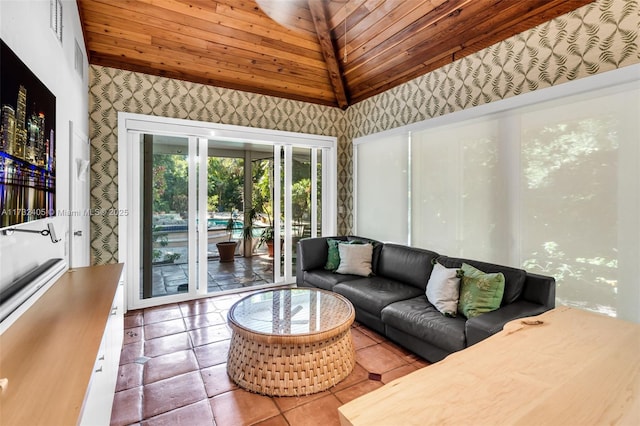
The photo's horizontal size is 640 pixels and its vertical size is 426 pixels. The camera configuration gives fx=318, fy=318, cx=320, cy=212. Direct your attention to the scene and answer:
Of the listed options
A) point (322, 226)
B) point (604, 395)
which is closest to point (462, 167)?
point (322, 226)

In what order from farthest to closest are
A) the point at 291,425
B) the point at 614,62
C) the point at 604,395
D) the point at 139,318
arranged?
the point at 139,318 → the point at 614,62 → the point at 291,425 → the point at 604,395

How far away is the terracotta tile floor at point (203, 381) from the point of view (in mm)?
2006

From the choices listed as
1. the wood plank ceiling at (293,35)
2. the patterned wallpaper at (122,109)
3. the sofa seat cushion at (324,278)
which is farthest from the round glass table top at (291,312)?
the wood plank ceiling at (293,35)

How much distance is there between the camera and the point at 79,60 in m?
3.05

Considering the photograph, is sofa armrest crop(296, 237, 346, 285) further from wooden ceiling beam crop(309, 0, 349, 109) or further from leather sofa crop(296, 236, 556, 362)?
wooden ceiling beam crop(309, 0, 349, 109)

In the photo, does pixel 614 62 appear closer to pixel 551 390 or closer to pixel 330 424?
pixel 551 390

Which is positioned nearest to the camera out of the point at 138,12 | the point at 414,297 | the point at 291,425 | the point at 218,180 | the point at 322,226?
the point at 291,425

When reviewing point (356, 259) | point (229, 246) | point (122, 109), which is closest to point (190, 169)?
point (122, 109)

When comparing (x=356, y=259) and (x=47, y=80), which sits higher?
(x=47, y=80)

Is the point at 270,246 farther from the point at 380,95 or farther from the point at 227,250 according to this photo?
the point at 380,95

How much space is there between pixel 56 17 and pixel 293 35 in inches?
101

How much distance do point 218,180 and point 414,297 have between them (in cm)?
297

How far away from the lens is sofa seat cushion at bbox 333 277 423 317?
10.0 ft

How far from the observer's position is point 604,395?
2.51 ft
